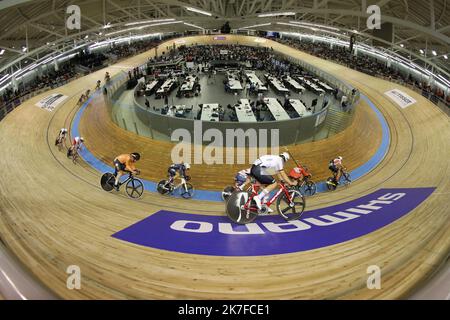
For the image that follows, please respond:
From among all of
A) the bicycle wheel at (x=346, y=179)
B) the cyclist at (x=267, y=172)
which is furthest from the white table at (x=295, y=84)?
the cyclist at (x=267, y=172)

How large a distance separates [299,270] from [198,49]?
38.1 m

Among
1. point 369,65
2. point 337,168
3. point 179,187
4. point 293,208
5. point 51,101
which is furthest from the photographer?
point 369,65

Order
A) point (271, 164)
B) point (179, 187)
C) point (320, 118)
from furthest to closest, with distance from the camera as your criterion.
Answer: point (320, 118) → point (179, 187) → point (271, 164)

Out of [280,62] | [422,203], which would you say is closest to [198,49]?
[280,62]

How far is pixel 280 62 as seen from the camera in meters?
27.8

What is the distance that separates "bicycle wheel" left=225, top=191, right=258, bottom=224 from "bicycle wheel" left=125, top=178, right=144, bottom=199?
2.68 metres

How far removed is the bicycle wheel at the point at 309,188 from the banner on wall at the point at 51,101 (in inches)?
504

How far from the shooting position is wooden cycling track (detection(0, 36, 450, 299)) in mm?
2986

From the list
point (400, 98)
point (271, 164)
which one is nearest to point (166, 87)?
point (400, 98)

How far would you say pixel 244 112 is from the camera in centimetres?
1156

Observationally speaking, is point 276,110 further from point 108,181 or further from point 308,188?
point 108,181

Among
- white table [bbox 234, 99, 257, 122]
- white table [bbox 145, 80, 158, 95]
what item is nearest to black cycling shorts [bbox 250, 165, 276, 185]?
white table [bbox 234, 99, 257, 122]

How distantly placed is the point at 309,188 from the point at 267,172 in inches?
130

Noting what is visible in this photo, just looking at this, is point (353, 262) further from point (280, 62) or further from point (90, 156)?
point (280, 62)
